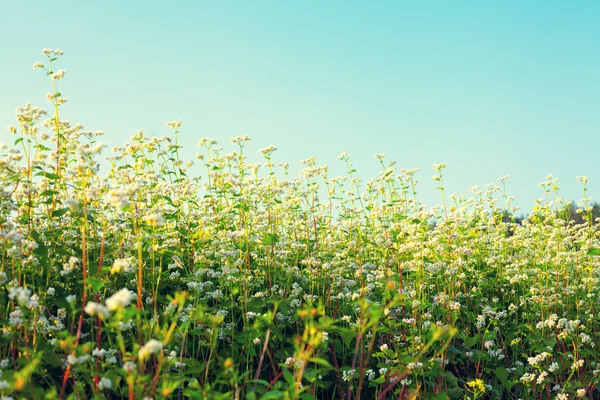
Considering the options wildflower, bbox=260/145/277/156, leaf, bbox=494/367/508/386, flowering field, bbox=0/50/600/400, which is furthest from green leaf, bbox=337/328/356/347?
wildflower, bbox=260/145/277/156

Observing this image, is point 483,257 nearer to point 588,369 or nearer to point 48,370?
point 588,369

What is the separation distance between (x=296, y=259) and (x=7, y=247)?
3.61 m

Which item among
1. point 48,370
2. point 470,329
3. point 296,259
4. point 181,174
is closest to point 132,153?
point 181,174

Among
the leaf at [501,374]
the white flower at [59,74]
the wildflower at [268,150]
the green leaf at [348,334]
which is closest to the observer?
the green leaf at [348,334]

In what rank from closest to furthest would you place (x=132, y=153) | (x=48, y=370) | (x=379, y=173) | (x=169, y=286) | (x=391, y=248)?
(x=48, y=370) < (x=169, y=286) < (x=391, y=248) < (x=132, y=153) < (x=379, y=173)

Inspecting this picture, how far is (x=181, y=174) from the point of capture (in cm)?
714

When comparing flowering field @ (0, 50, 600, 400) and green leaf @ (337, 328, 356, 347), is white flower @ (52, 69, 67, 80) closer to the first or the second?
flowering field @ (0, 50, 600, 400)

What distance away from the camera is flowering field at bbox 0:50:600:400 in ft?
13.8

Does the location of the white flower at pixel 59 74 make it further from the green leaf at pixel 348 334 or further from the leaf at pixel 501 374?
the leaf at pixel 501 374

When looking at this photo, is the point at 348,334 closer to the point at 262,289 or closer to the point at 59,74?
the point at 262,289

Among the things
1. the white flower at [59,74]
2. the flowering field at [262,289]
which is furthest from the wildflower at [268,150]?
the white flower at [59,74]

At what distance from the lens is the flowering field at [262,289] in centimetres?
421

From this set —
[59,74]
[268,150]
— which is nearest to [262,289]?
[268,150]

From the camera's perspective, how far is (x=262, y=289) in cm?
632
